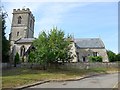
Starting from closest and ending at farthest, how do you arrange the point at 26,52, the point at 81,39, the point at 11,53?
1. the point at 26,52
2. the point at 11,53
3. the point at 81,39

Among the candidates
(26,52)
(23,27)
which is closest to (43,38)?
(26,52)

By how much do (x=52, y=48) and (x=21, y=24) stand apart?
37.5m

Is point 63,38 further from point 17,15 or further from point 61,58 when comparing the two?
point 17,15

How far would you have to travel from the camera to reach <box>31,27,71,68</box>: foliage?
134ft

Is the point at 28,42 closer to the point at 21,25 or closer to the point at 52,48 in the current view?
the point at 21,25

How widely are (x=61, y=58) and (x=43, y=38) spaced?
473cm

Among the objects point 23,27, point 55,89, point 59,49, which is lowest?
point 55,89

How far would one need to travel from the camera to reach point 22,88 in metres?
17.3

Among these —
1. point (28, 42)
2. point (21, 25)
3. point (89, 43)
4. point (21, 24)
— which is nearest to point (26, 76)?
point (28, 42)

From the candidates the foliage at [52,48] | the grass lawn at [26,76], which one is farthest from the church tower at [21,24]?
the grass lawn at [26,76]

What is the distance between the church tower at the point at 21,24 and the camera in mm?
74812

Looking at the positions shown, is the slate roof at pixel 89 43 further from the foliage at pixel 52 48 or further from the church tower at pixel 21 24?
the foliage at pixel 52 48

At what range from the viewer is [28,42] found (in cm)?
6475

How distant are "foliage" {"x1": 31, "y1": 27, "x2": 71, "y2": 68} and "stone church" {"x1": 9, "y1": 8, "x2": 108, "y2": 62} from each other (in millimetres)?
18405
